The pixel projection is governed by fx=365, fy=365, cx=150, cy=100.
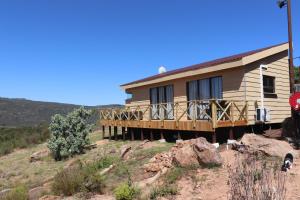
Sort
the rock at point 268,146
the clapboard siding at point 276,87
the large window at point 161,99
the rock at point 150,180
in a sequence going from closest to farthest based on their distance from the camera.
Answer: the rock at point 150,180, the rock at point 268,146, the clapboard siding at point 276,87, the large window at point 161,99

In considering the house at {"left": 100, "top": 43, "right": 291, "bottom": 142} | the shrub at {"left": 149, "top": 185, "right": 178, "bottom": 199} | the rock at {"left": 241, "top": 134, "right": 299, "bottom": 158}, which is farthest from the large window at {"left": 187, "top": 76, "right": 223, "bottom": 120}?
the shrub at {"left": 149, "top": 185, "right": 178, "bottom": 199}

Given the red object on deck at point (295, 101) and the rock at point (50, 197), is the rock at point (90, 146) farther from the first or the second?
the red object on deck at point (295, 101)

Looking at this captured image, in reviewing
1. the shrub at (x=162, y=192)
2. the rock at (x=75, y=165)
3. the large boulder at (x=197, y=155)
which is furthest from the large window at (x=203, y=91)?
the shrub at (x=162, y=192)

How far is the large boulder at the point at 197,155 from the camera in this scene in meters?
9.55

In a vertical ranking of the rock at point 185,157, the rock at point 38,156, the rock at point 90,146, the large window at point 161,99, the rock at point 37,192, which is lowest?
the rock at point 37,192

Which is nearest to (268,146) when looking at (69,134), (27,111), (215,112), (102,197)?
(215,112)

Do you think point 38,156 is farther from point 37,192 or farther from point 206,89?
point 206,89

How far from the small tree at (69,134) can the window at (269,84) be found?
884 cm

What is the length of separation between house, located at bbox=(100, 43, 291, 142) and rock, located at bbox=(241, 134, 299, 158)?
A: 6.29ft

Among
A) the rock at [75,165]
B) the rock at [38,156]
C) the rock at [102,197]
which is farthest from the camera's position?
the rock at [38,156]

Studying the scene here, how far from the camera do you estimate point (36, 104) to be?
240 ft

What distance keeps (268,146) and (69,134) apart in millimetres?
10616

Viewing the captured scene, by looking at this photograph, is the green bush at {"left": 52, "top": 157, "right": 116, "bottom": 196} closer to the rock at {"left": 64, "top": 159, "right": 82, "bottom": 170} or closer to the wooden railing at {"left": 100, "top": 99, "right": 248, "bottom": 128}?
the rock at {"left": 64, "top": 159, "right": 82, "bottom": 170}

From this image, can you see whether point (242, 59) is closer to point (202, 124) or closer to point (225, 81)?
point (225, 81)
